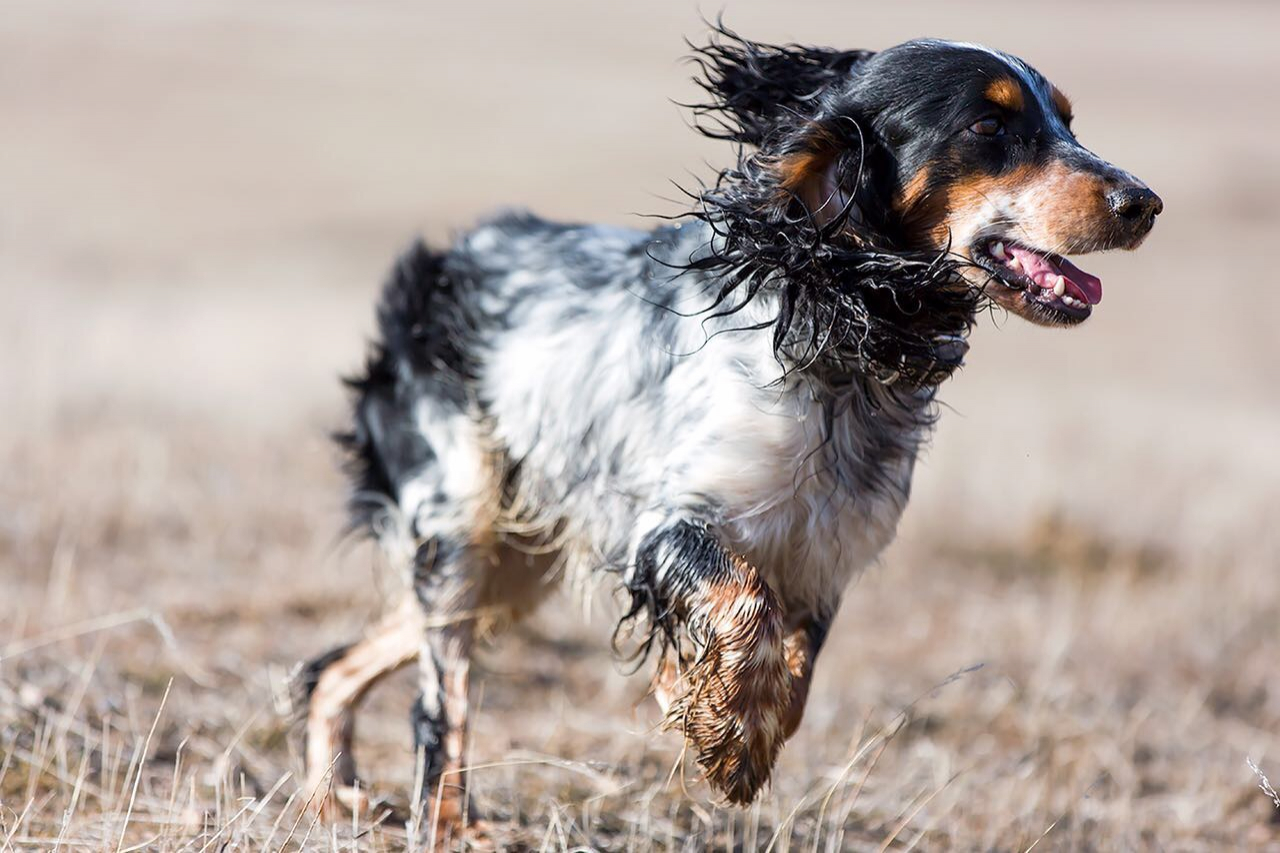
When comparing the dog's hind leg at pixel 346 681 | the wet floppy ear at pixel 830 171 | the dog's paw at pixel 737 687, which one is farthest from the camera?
the dog's hind leg at pixel 346 681

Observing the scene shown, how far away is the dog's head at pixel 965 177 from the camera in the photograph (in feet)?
11.5

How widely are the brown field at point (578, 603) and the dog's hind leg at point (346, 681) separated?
126 millimetres

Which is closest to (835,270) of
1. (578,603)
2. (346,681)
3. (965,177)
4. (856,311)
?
(856,311)

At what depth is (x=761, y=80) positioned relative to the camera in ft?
12.9

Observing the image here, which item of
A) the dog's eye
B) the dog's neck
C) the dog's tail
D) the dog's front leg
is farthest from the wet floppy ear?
the dog's tail

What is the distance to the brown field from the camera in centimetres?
430

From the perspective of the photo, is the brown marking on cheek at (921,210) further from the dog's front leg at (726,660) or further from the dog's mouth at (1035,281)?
the dog's front leg at (726,660)

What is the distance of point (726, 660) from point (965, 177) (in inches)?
50.0

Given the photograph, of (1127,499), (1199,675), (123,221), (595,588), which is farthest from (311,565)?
(123,221)

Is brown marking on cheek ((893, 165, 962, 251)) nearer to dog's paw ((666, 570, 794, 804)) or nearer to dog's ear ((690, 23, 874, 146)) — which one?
dog's ear ((690, 23, 874, 146))

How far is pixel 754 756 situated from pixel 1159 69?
38833 millimetres

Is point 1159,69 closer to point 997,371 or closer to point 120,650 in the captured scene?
point 997,371

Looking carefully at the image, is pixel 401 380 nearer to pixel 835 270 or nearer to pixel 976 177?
pixel 835 270

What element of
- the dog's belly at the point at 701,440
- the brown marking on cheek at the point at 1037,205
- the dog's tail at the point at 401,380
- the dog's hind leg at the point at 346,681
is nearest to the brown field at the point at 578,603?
the dog's hind leg at the point at 346,681
